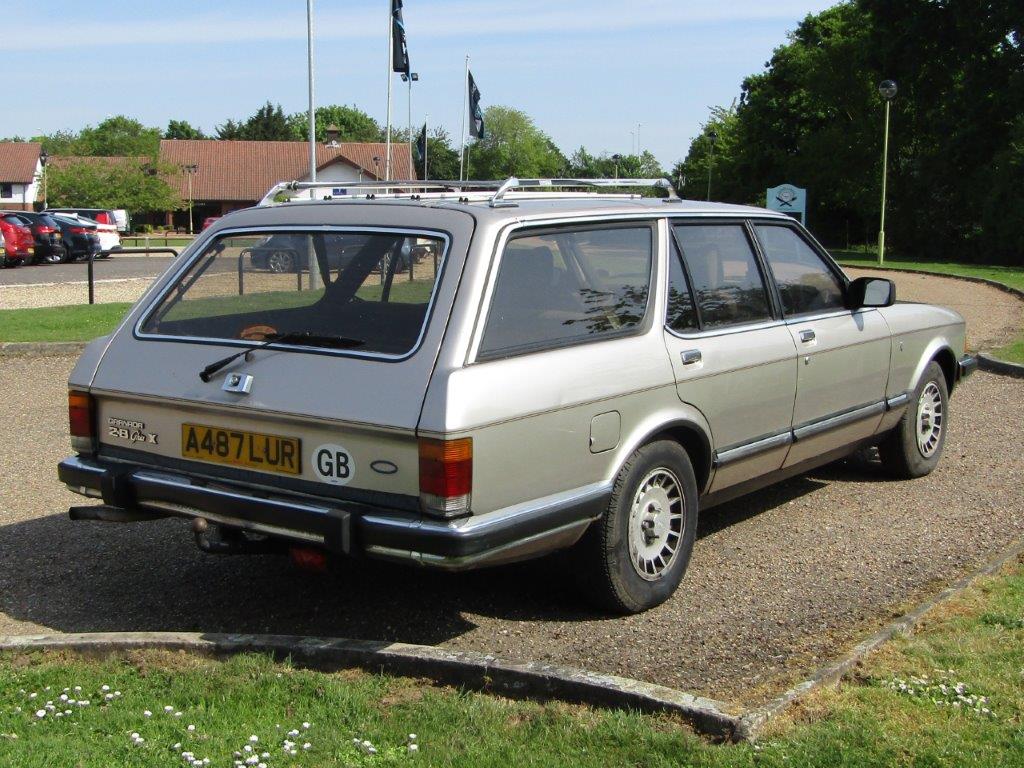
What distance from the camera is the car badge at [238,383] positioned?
182 inches

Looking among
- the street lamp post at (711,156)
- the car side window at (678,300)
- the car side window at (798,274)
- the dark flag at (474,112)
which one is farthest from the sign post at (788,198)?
the street lamp post at (711,156)

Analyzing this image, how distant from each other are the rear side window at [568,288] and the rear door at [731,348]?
232mm

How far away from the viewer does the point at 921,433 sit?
7.65 m

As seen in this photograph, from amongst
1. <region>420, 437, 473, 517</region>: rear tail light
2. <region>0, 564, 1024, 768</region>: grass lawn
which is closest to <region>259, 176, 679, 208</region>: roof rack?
<region>420, 437, 473, 517</region>: rear tail light

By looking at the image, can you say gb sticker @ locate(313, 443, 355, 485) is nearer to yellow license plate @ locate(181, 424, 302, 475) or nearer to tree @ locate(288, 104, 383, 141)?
yellow license plate @ locate(181, 424, 302, 475)

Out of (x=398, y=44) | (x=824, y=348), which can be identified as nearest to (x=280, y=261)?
(x=824, y=348)

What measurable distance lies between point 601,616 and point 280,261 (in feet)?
6.77

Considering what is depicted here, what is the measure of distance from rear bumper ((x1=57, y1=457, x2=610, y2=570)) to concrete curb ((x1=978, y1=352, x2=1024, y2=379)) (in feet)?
28.6

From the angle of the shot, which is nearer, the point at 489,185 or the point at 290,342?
the point at 290,342

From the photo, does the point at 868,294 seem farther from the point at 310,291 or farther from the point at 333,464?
the point at 333,464

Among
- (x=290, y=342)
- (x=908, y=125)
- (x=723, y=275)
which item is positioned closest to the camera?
(x=290, y=342)

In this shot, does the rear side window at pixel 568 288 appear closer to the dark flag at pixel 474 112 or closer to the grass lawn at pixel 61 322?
the grass lawn at pixel 61 322

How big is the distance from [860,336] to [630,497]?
2464 mm

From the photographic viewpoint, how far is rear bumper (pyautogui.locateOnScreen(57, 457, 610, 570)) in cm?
423
